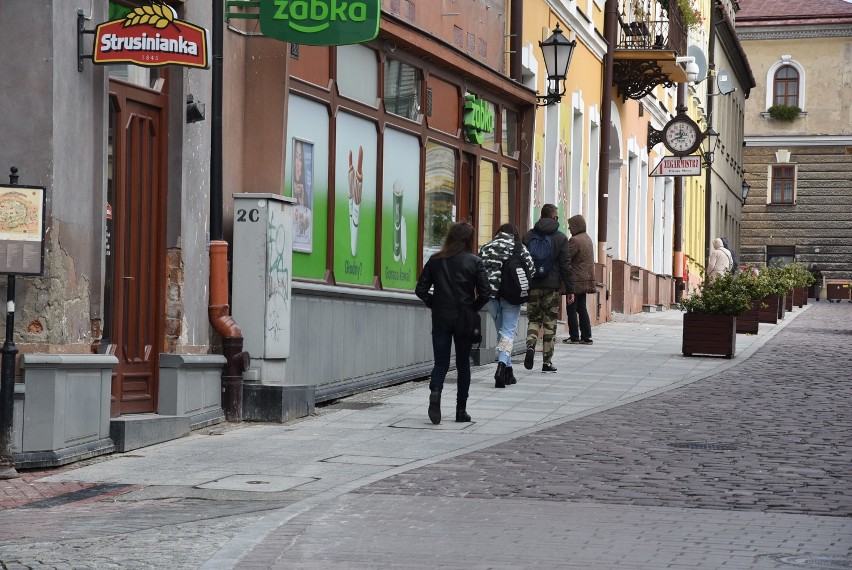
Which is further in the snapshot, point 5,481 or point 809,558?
point 5,481

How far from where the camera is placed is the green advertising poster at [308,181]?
568 inches

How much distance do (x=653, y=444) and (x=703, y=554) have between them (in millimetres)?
4648

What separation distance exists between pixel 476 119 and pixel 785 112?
4982cm

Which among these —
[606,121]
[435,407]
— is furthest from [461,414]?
[606,121]

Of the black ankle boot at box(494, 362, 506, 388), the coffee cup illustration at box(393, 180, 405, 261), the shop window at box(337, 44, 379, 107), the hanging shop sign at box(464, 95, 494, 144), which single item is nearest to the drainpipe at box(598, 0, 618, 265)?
the hanging shop sign at box(464, 95, 494, 144)

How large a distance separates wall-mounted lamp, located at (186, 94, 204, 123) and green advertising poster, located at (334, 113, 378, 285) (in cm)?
309

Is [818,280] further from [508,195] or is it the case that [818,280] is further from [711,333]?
[711,333]

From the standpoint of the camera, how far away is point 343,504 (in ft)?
29.4

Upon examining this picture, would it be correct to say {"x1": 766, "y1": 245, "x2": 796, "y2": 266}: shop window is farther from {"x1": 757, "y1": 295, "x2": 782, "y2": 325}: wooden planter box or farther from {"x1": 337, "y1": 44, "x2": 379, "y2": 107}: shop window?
{"x1": 337, "y1": 44, "x2": 379, "y2": 107}: shop window

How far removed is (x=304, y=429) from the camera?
12.9 metres

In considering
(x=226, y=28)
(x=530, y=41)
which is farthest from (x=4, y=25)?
(x=530, y=41)

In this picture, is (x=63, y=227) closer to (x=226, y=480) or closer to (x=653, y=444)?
(x=226, y=480)

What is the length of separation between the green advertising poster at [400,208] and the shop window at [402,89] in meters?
0.26

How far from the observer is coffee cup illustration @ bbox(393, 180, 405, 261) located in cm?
1756
